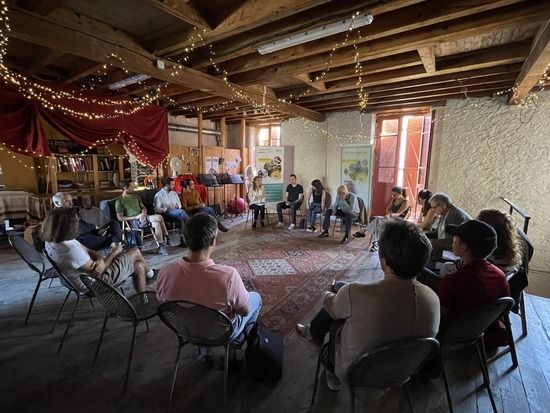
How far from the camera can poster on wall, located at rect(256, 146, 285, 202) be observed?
6.91 meters

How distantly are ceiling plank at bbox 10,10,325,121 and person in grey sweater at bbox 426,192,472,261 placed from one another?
3.02 metres

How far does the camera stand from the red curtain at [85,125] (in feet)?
12.2

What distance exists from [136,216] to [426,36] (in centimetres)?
410

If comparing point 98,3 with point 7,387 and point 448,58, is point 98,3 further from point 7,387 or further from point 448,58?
point 448,58

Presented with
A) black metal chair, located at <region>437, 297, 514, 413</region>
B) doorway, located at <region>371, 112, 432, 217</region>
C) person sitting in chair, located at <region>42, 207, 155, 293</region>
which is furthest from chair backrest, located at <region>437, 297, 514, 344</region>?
doorway, located at <region>371, 112, 432, 217</region>

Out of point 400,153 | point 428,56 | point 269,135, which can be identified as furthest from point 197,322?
point 269,135

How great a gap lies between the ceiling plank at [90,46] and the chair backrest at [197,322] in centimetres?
246

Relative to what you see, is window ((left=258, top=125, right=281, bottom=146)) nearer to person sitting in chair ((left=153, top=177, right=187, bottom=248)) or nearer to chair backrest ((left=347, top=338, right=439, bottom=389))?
person sitting in chair ((left=153, top=177, right=187, bottom=248))

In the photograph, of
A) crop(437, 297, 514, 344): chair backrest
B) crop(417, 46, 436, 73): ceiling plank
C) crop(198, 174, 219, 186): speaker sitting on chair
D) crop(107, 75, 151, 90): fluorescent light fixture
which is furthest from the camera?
crop(198, 174, 219, 186): speaker sitting on chair

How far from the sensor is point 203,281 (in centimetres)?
144

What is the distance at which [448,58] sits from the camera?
3463 millimetres

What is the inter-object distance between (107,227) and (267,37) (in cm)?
326

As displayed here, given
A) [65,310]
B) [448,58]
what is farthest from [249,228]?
[448,58]

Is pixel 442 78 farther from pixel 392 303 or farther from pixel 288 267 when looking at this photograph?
pixel 392 303
